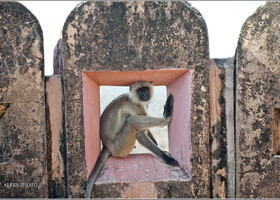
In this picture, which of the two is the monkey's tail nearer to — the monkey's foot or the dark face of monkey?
the monkey's foot

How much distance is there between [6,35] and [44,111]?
880mm

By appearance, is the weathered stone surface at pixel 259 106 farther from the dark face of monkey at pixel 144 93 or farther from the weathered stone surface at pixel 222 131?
the dark face of monkey at pixel 144 93

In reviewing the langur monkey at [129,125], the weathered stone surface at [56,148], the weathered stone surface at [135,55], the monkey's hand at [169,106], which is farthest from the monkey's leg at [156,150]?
the weathered stone surface at [56,148]

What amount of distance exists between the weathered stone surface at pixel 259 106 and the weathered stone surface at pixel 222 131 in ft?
0.34

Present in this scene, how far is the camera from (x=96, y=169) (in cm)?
321

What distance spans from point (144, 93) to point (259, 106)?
5.69 ft

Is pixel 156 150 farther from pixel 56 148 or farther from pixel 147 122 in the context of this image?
pixel 56 148

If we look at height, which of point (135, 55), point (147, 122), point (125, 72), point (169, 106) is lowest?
point (147, 122)

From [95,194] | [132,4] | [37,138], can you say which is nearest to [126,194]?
[95,194]

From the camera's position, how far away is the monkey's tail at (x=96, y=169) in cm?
288

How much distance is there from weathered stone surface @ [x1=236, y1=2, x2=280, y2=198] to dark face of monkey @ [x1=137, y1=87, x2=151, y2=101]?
158 cm

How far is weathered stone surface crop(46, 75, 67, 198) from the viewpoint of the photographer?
9.82ft

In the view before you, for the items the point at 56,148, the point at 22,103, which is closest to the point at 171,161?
the point at 56,148

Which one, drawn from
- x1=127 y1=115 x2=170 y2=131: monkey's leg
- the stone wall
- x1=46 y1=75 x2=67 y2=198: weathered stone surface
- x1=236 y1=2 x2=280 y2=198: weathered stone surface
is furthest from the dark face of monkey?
x1=236 y1=2 x2=280 y2=198: weathered stone surface
